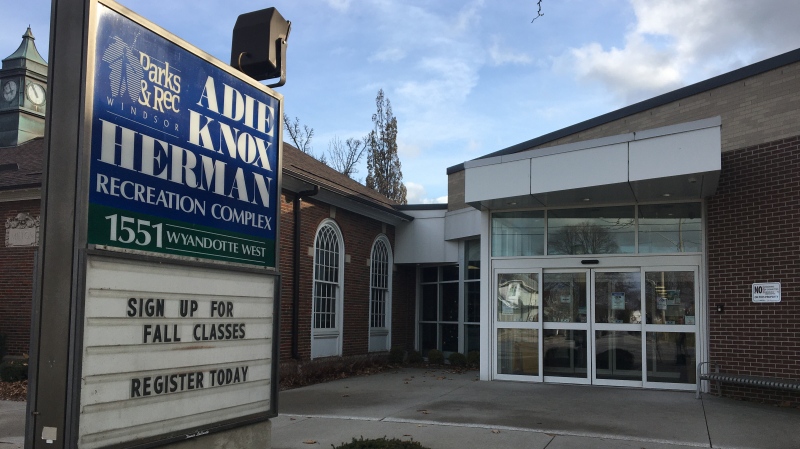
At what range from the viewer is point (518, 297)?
Result: 13719mm

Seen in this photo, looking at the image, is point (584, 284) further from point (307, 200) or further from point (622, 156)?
point (307, 200)

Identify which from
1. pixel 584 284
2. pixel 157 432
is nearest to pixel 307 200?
pixel 584 284

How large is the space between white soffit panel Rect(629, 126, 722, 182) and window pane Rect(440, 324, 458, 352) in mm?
9096

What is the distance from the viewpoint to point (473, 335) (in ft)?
60.3

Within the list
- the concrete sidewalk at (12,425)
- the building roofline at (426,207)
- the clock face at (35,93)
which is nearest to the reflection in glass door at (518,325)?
the building roofline at (426,207)

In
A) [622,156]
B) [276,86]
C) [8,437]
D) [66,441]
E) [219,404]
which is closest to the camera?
[66,441]

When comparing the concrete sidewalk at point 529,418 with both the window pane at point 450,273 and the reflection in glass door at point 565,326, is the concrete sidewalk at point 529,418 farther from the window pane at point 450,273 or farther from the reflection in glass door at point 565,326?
the window pane at point 450,273

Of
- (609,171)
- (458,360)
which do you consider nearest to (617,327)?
(609,171)

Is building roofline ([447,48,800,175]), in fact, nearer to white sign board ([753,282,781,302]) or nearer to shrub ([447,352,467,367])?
white sign board ([753,282,781,302])

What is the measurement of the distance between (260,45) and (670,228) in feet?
28.9

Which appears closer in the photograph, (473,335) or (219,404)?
(219,404)

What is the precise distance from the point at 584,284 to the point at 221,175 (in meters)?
9.07

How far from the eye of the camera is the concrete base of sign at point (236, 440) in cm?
543

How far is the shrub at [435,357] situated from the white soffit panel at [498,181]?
6.61 m
